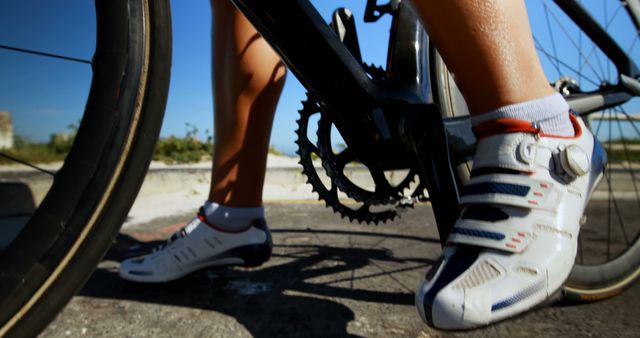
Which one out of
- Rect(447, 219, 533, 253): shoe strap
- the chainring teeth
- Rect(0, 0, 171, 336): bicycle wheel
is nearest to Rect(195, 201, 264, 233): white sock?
the chainring teeth

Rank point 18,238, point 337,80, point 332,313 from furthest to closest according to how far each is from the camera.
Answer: point 332,313
point 337,80
point 18,238

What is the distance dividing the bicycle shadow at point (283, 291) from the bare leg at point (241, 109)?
0.27 m

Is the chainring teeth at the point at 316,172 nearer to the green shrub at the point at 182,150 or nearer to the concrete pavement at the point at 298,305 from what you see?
the concrete pavement at the point at 298,305

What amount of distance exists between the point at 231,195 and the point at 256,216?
11 centimetres

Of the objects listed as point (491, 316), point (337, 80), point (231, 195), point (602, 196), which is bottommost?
point (602, 196)

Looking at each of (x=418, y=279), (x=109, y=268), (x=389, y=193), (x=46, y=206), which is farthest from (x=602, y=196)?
(x=46, y=206)

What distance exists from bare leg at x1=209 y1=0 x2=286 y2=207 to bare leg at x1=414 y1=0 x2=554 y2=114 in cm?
75

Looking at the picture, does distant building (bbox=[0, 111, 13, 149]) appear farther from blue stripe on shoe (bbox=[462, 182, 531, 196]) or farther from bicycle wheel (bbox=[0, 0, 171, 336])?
blue stripe on shoe (bbox=[462, 182, 531, 196])

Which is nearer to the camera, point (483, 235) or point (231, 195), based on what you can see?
point (483, 235)

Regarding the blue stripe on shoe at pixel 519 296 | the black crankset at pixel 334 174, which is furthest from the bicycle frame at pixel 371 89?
the blue stripe on shoe at pixel 519 296

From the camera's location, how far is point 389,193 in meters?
1.13

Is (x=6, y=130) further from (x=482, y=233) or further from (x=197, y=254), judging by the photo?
(x=482, y=233)

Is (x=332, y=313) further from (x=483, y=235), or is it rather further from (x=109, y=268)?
(x=109, y=268)

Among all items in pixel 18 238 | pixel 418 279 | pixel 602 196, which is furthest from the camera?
pixel 602 196
